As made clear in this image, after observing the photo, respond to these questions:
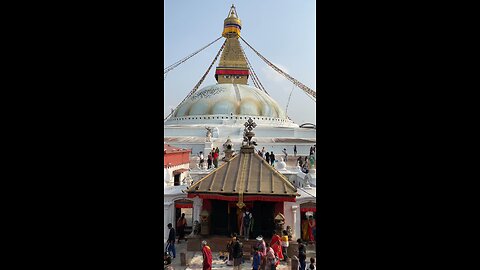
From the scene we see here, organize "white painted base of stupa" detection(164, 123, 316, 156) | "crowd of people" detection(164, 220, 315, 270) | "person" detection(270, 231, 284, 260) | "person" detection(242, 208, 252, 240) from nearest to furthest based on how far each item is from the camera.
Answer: "crowd of people" detection(164, 220, 315, 270)
"person" detection(270, 231, 284, 260)
"person" detection(242, 208, 252, 240)
"white painted base of stupa" detection(164, 123, 316, 156)

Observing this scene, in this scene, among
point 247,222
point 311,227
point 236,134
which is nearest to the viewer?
point 247,222

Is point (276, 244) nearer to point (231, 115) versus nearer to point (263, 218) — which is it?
point (263, 218)

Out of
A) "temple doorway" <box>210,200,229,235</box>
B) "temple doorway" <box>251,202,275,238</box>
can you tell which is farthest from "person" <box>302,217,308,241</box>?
"temple doorway" <box>210,200,229,235</box>

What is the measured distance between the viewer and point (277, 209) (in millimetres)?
4840

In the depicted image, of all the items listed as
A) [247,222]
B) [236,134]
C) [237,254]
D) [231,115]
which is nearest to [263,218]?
[247,222]

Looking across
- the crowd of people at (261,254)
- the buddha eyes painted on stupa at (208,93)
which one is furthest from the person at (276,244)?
the buddha eyes painted on stupa at (208,93)

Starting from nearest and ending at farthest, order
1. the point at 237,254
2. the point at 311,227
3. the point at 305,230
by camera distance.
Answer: the point at 237,254
the point at 311,227
the point at 305,230

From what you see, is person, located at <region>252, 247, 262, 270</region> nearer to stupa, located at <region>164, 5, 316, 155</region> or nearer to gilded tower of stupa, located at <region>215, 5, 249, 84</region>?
stupa, located at <region>164, 5, 316, 155</region>

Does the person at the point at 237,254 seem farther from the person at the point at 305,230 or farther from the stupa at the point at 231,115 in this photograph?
the stupa at the point at 231,115

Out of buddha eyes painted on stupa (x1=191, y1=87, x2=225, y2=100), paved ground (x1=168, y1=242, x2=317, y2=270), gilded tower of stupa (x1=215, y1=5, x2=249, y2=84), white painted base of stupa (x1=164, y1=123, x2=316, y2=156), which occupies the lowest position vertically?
paved ground (x1=168, y1=242, x2=317, y2=270)
